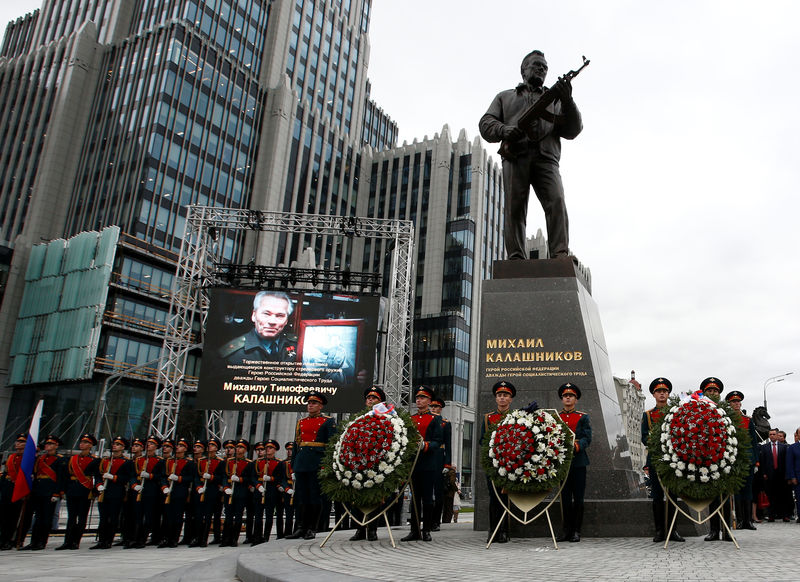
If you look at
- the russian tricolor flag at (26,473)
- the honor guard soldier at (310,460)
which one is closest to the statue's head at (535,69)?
the honor guard soldier at (310,460)

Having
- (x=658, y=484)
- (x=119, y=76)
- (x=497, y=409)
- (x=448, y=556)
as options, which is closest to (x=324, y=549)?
(x=448, y=556)

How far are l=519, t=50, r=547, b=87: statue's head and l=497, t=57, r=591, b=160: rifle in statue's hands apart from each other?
0.69m

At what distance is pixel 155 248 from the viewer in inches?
1796

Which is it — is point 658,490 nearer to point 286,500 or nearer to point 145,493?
point 286,500

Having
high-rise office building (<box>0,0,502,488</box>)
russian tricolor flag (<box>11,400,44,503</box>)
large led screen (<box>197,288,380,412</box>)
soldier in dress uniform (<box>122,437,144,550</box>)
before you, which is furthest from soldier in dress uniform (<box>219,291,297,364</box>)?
high-rise office building (<box>0,0,502,488</box>)

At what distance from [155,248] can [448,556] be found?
43889mm

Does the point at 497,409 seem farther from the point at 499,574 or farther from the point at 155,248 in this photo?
the point at 155,248

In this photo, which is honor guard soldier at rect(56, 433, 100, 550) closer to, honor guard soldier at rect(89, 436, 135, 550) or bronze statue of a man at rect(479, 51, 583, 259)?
honor guard soldier at rect(89, 436, 135, 550)

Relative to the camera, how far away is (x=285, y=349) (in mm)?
24750

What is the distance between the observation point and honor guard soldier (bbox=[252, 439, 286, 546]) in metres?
11.1

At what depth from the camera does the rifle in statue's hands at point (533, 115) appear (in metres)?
9.40

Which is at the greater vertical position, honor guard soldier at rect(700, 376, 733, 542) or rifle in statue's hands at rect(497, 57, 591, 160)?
rifle in statue's hands at rect(497, 57, 591, 160)

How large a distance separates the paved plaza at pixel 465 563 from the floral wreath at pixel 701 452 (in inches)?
23.5

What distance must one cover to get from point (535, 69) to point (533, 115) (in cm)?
112
